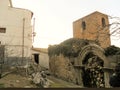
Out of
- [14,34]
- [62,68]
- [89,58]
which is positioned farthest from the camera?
[62,68]

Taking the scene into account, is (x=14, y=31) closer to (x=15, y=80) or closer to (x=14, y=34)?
(x=14, y=34)

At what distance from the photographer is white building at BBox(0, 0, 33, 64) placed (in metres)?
4.14

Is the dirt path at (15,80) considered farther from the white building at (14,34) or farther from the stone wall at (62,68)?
the stone wall at (62,68)

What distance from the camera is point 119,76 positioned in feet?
3.73

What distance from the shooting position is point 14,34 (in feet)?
13.8

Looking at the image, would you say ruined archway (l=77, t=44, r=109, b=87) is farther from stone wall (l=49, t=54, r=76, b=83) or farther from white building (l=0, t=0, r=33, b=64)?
white building (l=0, t=0, r=33, b=64)

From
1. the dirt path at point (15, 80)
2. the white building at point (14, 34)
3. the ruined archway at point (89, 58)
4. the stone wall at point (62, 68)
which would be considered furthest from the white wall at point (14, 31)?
the ruined archway at point (89, 58)

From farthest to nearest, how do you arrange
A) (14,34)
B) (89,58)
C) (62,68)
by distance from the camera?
(62,68), (89,58), (14,34)

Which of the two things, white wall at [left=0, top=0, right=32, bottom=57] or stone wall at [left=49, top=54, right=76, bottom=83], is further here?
stone wall at [left=49, top=54, right=76, bottom=83]

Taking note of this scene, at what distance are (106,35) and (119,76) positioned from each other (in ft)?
0.84

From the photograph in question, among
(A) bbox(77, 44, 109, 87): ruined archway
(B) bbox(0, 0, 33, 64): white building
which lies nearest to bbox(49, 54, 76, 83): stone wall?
(A) bbox(77, 44, 109, 87): ruined archway

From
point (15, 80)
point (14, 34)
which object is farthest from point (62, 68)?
point (14, 34)

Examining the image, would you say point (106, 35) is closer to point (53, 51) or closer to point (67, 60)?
point (67, 60)

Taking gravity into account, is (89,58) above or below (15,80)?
above
